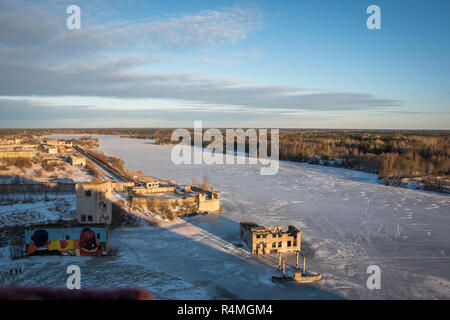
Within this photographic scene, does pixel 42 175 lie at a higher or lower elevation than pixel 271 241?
higher

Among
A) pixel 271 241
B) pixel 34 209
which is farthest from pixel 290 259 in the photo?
pixel 34 209

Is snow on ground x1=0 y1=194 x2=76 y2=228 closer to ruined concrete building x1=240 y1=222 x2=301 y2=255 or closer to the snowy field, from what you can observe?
the snowy field

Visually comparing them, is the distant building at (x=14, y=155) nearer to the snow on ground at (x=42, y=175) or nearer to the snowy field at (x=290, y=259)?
the snow on ground at (x=42, y=175)

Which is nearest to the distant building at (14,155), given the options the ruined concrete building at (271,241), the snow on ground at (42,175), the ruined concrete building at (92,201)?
the snow on ground at (42,175)

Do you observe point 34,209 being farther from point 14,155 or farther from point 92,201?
point 14,155
